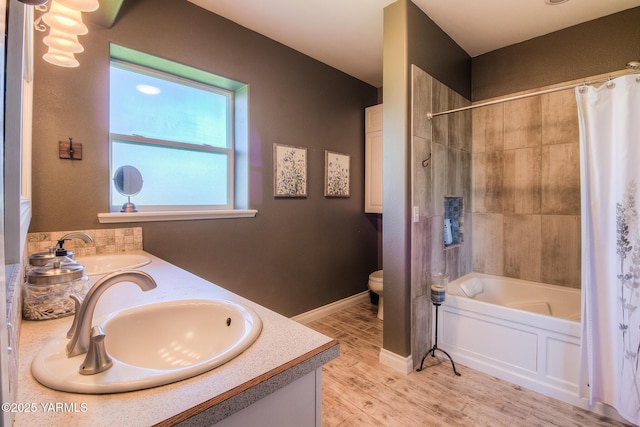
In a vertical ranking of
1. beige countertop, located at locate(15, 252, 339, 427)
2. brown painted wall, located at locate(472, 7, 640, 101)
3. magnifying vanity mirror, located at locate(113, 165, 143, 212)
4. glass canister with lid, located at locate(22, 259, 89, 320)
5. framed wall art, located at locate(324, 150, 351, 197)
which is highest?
brown painted wall, located at locate(472, 7, 640, 101)

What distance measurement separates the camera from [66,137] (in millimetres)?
1708

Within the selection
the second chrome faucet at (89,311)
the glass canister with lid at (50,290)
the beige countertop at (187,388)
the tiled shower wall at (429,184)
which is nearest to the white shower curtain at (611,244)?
the tiled shower wall at (429,184)

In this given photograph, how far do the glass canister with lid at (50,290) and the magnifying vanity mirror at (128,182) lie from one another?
3.76 feet

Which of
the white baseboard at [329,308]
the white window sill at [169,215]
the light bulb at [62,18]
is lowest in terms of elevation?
the white baseboard at [329,308]

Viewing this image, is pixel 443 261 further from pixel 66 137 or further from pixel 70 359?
pixel 66 137

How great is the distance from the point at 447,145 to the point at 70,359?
2.75 metres

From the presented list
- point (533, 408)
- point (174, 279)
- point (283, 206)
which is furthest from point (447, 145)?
point (174, 279)

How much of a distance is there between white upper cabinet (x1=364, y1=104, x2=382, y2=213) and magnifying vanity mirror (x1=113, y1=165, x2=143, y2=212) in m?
2.37

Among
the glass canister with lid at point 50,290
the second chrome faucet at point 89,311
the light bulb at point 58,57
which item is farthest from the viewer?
the light bulb at point 58,57

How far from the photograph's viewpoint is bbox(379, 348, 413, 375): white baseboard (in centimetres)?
215

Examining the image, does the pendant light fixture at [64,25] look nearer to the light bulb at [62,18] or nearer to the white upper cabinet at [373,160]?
the light bulb at [62,18]

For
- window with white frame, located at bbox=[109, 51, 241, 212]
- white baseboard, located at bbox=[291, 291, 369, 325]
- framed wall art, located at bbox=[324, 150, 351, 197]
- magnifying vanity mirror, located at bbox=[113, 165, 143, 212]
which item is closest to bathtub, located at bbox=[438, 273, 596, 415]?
white baseboard, located at bbox=[291, 291, 369, 325]

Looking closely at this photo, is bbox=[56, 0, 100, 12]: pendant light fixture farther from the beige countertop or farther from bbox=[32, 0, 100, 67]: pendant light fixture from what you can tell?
the beige countertop

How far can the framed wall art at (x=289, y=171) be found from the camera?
2.71 m
